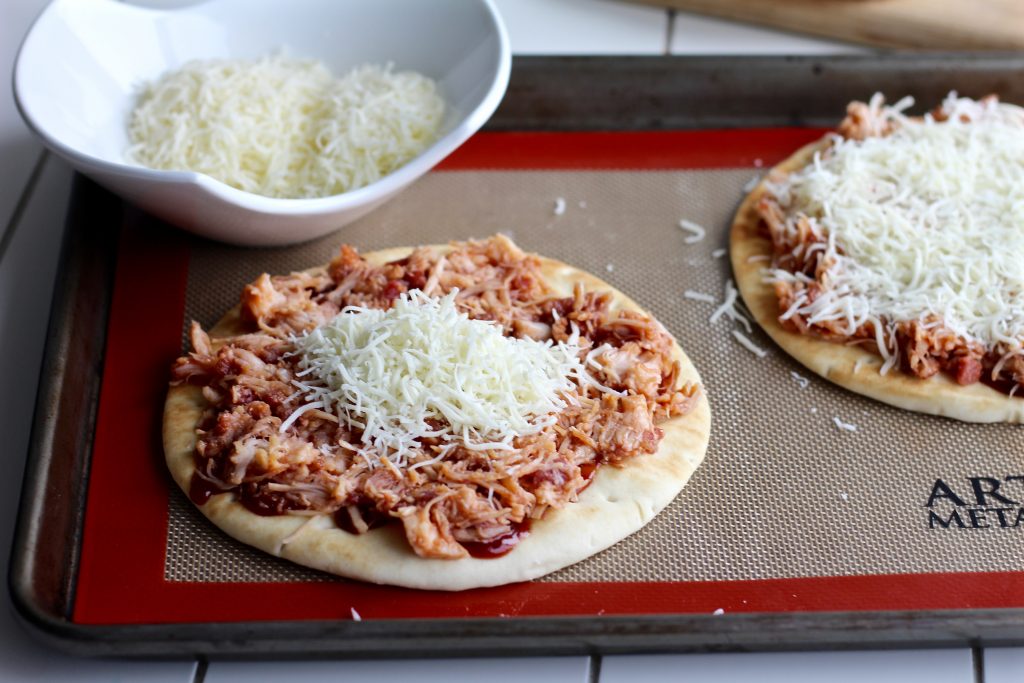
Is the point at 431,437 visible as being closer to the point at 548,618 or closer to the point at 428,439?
the point at 428,439

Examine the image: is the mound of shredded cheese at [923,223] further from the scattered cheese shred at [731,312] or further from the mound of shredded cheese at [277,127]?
the mound of shredded cheese at [277,127]

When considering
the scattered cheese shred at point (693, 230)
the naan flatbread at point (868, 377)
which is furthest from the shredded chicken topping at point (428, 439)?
the scattered cheese shred at point (693, 230)

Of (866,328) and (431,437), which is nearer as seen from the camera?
(431,437)

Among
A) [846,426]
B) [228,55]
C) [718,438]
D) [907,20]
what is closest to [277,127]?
[228,55]

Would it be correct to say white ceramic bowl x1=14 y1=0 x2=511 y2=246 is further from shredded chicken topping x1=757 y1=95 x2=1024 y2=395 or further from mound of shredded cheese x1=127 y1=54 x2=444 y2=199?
shredded chicken topping x1=757 y1=95 x2=1024 y2=395

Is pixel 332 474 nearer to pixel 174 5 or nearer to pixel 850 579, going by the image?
pixel 850 579

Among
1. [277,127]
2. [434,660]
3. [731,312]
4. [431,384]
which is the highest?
[277,127]

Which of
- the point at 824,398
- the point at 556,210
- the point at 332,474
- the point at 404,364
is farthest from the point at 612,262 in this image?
the point at 332,474
